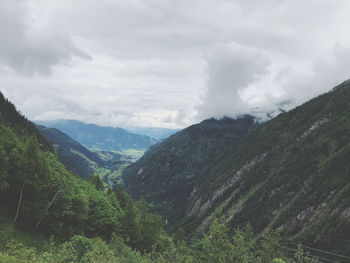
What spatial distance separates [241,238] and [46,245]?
112 ft

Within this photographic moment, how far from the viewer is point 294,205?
191000mm

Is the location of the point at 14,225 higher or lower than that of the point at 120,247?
higher

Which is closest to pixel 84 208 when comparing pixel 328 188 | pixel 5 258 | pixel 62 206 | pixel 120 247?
pixel 62 206

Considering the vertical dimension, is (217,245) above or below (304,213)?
above

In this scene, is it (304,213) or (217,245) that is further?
(304,213)

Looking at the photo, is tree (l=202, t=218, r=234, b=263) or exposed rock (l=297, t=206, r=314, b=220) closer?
tree (l=202, t=218, r=234, b=263)

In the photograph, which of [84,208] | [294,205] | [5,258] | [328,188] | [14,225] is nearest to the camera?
[5,258]

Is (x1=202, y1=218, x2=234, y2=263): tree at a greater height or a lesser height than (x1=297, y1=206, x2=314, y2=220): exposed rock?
greater

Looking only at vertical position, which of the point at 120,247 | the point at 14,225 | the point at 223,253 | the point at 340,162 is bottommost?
the point at 120,247

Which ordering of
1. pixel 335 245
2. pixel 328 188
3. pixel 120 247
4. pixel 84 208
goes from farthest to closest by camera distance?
pixel 328 188 < pixel 335 245 < pixel 84 208 < pixel 120 247

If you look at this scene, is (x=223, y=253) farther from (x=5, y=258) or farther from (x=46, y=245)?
(x=46, y=245)

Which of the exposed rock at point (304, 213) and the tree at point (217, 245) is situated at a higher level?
the tree at point (217, 245)

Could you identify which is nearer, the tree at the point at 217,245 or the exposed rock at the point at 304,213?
the tree at the point at 217,245

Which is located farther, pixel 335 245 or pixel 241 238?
pixel 335 245
